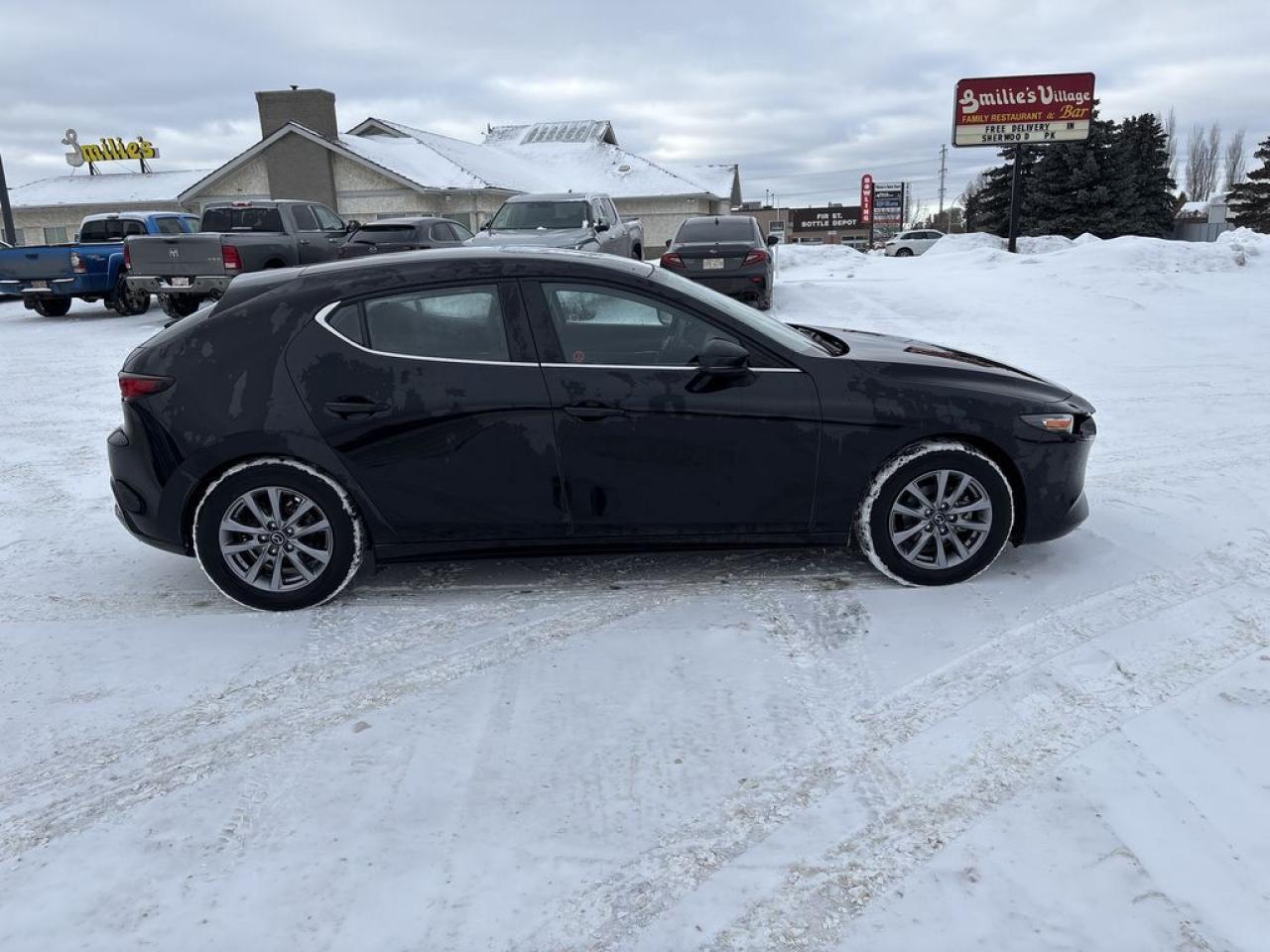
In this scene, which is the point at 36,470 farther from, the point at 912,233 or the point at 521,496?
the point at 912,233

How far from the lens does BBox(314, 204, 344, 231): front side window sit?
17812mm

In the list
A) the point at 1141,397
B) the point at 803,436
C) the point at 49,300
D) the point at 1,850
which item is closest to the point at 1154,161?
the point at 1141,397

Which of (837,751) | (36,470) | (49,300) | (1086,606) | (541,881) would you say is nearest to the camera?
(541,881)

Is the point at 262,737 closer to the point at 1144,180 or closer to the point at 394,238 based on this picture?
the point at 394,238

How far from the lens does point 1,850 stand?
8.79ft

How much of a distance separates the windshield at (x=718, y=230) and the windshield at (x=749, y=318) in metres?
10.0

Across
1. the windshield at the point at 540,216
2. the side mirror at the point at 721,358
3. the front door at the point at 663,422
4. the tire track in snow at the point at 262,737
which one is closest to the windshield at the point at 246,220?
the windshield at the point at 540,216

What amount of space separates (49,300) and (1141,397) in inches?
724

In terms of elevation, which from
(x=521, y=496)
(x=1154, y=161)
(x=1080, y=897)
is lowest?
(x=1080, y=897)

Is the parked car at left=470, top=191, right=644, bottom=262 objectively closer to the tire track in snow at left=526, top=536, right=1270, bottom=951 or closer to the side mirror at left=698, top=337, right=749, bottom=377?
the side mirror at left=698, top=337, right=749, bottom=377

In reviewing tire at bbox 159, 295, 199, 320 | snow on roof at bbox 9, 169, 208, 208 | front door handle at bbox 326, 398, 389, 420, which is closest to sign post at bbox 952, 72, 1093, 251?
tire at bbox 159, 295, 199, 320

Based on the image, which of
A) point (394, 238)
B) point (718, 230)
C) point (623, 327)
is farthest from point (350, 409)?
point (394, 238)

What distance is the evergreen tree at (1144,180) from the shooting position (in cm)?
4228

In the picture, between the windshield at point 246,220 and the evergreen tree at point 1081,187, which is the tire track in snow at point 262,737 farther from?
the evergreen tree at point 1081,187
